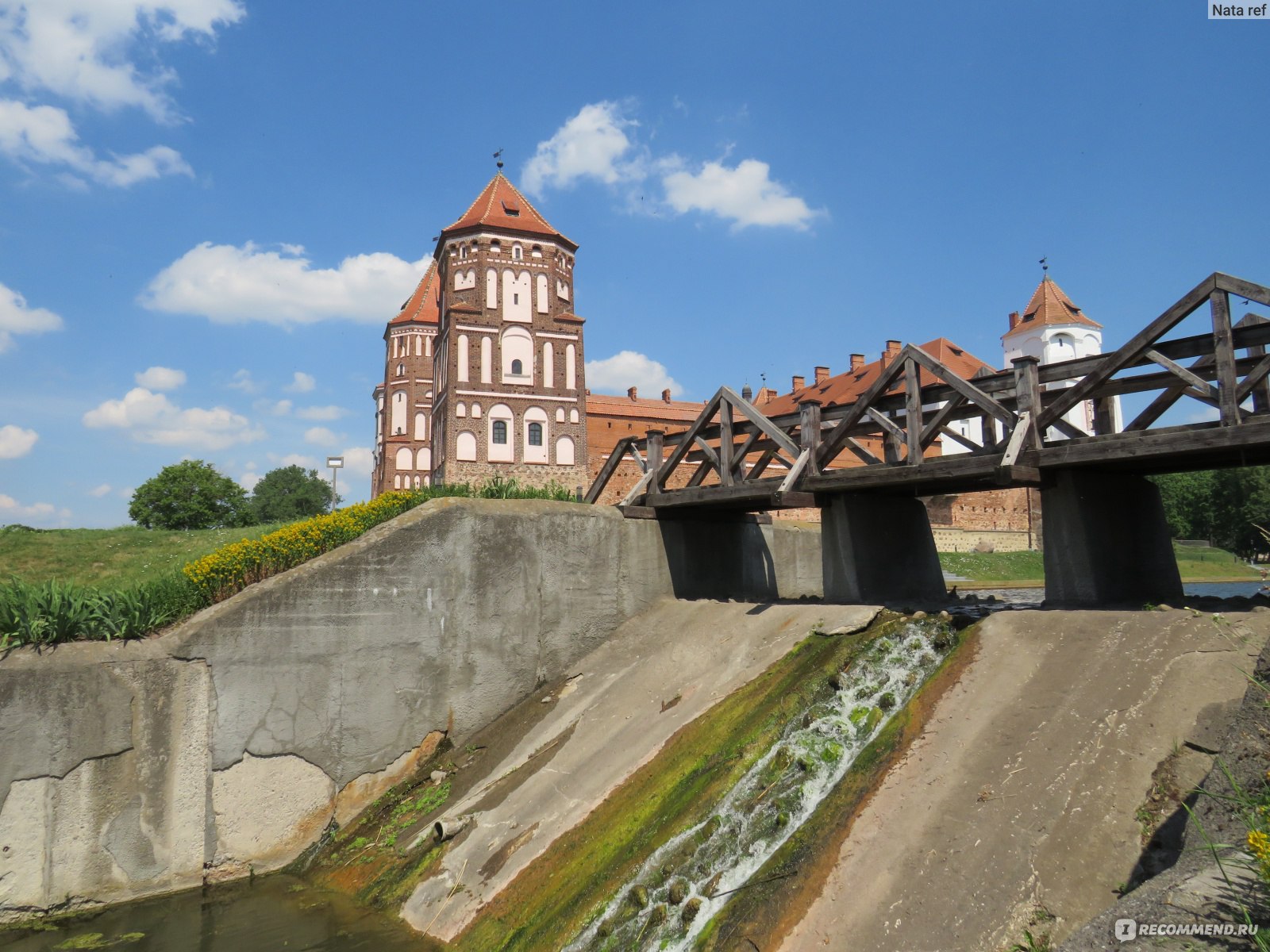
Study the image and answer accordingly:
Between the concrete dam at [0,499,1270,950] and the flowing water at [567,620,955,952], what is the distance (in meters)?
0.03

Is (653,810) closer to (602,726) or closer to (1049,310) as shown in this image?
(602,726)

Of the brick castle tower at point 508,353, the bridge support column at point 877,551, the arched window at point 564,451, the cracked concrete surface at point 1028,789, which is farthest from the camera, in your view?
the arched window at point 564,451

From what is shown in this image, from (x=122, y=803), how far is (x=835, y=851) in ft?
25.5

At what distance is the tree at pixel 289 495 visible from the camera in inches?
3583

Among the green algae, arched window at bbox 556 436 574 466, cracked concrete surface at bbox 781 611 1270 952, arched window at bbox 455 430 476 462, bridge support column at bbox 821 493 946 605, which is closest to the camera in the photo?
cracked concrete surface at bbox 781 611 1270 952

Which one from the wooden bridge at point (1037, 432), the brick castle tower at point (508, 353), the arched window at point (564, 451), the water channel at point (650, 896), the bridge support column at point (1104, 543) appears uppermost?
the brick castle tower at point (508, 353)

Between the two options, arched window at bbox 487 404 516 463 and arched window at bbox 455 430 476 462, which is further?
arched window at bbox 487 404 516 463

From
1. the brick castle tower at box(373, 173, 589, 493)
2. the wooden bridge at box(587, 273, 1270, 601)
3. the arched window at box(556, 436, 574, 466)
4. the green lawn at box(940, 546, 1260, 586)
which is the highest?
the brick castle tower at box(373, 173, 589, 493)

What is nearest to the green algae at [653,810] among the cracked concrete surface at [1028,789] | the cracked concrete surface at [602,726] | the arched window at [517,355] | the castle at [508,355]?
the cracked concrete surface at [602,726]

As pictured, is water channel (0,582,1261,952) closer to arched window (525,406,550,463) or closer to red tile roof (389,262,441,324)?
arched window (525,406,550,463)

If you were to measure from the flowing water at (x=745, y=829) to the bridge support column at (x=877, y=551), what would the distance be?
10.2ft

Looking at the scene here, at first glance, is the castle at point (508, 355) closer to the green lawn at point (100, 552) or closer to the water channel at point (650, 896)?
the green lawn at point (100, 552)

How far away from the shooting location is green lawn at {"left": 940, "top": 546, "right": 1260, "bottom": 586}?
39.8m

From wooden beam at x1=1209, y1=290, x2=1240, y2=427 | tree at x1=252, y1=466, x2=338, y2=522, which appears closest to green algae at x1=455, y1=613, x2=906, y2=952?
wooden beam at x1=1209, y1=290, x2=1240, y2=427
